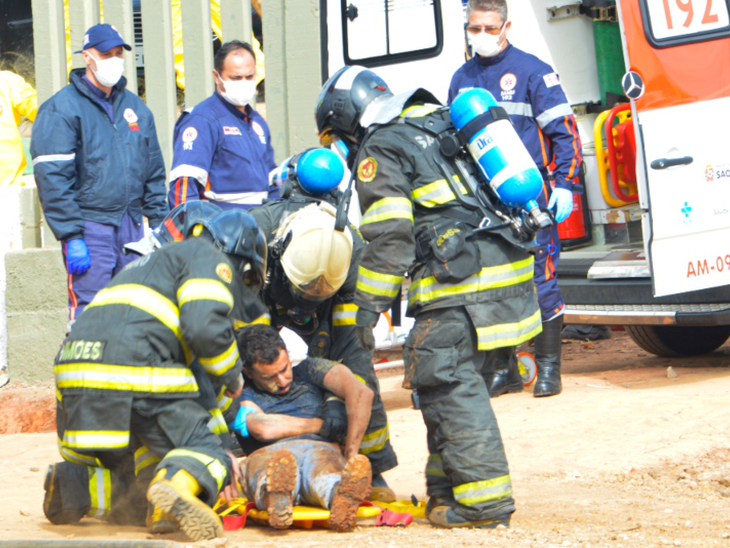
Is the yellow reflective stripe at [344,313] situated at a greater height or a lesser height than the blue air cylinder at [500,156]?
lesser

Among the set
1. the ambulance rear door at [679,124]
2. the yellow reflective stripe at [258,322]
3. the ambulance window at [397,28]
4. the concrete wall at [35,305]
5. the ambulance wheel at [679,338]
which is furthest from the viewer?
the concrete wall at [35,305]

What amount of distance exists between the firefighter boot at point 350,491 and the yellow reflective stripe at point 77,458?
0.89m

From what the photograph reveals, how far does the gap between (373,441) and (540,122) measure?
2.44 meters

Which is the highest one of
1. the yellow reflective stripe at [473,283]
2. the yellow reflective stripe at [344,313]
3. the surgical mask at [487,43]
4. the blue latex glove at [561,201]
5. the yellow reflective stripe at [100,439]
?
the surgical mask at [487,43]

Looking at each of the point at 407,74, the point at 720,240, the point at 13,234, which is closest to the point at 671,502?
the point at 720,240

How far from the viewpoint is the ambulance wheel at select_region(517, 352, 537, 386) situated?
6203 mm

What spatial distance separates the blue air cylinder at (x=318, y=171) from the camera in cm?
432

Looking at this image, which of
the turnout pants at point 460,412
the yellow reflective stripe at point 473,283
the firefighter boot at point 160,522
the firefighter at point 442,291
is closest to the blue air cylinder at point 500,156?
the firefighter at point 442,291

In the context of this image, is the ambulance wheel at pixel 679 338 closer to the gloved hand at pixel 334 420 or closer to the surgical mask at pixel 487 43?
the surgical mask at pixel 487 43

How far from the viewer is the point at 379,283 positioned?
3625mm

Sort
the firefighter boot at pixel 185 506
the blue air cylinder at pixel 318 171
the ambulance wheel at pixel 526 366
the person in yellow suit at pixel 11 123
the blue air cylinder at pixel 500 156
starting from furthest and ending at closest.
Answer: the person in yellow suit at pixel 11 123 → the ambulance wheel at pixel 526 366 → the blue air cylinder at pixel 318 171 → the blue air cylinder at pixel 500 156 → the firefighter boot at pixel 185 506

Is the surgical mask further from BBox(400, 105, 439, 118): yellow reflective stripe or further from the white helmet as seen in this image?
the white helmet

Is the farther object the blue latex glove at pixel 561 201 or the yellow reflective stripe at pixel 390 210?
the blue latex glove at pixel 561 201

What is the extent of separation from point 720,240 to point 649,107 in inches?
33.7
